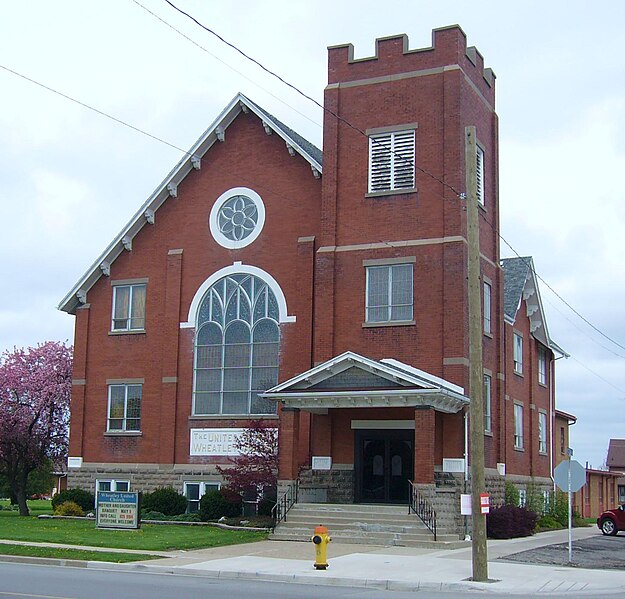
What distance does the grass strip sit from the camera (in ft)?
73.5

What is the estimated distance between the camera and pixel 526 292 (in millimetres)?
42562

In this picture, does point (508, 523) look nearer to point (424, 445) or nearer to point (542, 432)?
point (424, 445)

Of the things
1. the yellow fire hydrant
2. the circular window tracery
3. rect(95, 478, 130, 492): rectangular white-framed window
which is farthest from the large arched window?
the yellow fire hydrant

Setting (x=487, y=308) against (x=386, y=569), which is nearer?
(x=386, y=569)

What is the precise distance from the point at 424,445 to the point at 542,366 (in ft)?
59.4

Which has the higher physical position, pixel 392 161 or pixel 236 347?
pixel 392 161

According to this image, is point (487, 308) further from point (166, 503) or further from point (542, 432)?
point (166, 503)

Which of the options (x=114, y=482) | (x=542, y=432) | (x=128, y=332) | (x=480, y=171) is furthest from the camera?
(x=542, y=432)

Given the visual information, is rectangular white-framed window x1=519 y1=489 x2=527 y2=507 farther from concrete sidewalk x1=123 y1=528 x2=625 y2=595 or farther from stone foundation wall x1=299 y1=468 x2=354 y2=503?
concrete sidewalk x1=123 y1=528 x2=625 y2=595

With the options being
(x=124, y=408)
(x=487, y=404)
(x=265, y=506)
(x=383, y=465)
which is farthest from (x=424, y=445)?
(x=124, y=408)

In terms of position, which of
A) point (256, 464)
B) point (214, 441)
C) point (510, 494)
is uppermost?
point (214, 441)

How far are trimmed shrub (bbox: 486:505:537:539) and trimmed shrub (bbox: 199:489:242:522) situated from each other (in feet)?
27.7

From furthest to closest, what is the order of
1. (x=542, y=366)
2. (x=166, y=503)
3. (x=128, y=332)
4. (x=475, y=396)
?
(x=542, y=366) < (x=128, y=332) < (x=166, y=503) < (x=475, y=396)

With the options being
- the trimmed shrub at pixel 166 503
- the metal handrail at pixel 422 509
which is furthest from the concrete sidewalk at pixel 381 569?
the trimmed shrub at pixel 166 503
